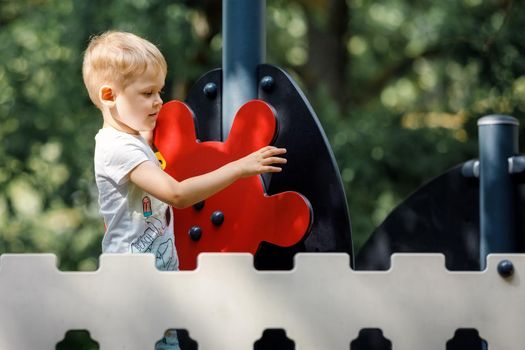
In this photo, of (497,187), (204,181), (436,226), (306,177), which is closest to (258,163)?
(204,181)

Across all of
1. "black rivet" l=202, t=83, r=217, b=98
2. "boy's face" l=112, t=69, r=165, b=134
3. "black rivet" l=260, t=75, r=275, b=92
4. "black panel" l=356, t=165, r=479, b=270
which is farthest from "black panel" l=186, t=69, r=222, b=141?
"black panel" l=356, t=165, r=479, b=270

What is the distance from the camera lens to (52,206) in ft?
24.7

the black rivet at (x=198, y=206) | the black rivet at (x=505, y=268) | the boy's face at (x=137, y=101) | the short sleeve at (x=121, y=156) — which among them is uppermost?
the boy's face at (x=137, y=101)

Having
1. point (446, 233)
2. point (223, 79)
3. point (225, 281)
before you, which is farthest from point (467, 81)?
point (225, 281)

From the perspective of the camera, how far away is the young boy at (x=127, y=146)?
2.21 m

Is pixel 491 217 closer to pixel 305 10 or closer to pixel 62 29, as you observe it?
pixel 62 29

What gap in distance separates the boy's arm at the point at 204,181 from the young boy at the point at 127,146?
6 centimetres

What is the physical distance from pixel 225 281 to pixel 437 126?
572 centimetres

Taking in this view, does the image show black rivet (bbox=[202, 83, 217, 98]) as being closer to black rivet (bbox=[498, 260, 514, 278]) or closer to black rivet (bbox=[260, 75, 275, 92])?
black rivet (bbox=[260, 75, 275, 92])

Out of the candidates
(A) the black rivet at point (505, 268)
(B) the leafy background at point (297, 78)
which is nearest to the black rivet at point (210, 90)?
(A) the black rivet at point (505, 268)

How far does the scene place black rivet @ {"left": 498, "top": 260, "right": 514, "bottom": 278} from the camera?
5.97 ft

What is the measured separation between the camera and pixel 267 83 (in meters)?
2.42

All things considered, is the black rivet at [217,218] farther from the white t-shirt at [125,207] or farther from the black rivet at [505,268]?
the black rivet at [505,268]

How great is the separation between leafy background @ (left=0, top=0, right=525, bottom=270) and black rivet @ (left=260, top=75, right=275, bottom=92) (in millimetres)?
3506
